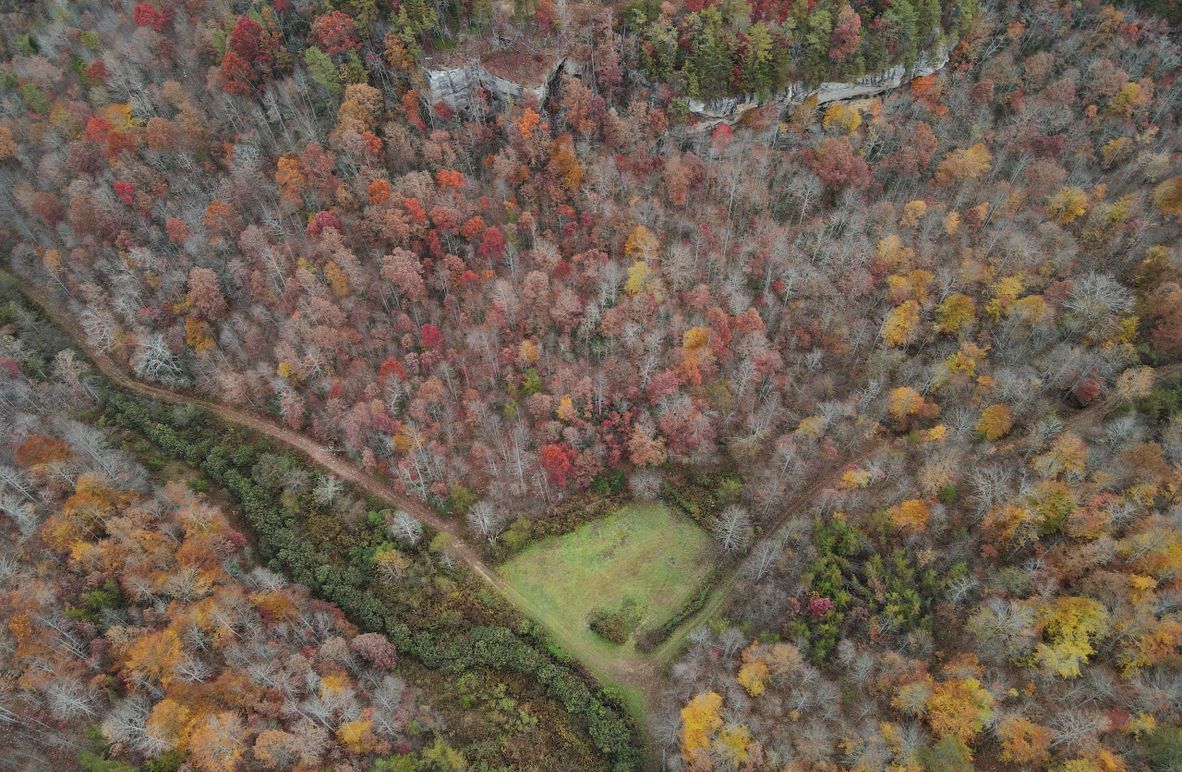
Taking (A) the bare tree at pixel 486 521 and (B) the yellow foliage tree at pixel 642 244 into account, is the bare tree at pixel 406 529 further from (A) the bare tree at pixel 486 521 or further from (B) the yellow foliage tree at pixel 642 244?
(B) the yellow foliage tree at pixel 642 244

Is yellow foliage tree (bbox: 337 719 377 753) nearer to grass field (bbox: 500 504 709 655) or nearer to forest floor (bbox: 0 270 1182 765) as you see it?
forest floor (bbox: 0 270 1182 765)

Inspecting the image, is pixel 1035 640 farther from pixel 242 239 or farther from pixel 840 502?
pixel 242 239

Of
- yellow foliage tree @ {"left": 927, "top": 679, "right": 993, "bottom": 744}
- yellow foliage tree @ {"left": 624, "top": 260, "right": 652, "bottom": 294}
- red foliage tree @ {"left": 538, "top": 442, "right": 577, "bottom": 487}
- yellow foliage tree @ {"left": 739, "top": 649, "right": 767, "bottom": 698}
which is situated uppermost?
yellow foliage tree @ {"left": 624, "top": 260, "right": 652, "bottom": 294}

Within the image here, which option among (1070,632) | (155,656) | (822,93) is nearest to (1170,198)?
(822,93)

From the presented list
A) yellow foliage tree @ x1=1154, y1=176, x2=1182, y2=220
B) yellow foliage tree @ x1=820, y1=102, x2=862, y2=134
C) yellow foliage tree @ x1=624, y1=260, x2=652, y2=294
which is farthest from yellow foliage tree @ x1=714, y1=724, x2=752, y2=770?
yellow foliage tree @ x1=1154, y1=176, x2=1182, y2=220

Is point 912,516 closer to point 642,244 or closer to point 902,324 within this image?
point 902,324

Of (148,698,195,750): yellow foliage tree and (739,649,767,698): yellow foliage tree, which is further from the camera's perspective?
(739,649,767,698): yellow foliage tree
